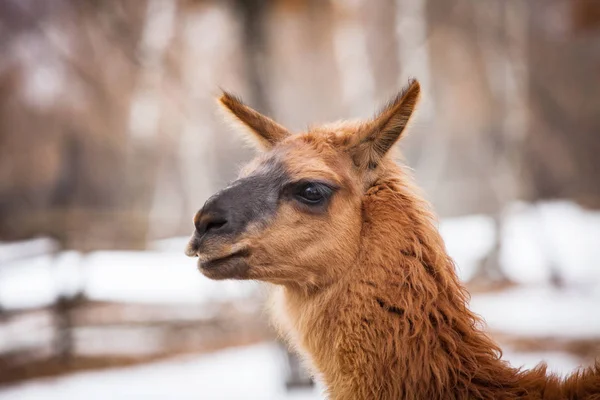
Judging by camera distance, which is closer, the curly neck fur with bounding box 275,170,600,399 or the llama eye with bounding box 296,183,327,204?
the curly neck fur with bounding box 275,170,600,399

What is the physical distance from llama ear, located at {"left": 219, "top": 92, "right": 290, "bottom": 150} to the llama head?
28 cm

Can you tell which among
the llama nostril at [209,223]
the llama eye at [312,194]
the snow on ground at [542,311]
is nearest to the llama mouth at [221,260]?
the llama nostril at [209,223]

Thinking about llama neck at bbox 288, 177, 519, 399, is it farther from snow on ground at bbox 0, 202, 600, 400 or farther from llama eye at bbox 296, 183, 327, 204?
snow on ground at bbox 0, 202, 600, 400

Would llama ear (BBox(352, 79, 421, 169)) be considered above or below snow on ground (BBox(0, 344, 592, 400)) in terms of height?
below

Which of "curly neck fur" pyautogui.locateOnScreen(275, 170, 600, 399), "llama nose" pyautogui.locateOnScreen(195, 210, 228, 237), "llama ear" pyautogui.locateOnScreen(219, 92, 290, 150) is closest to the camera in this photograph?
"curly neck fur" pyautogui.locateOnScreen(275, 170, 600, 399)

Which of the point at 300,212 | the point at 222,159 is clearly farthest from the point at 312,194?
the point at 222,159

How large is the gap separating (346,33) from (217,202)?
5933 mm

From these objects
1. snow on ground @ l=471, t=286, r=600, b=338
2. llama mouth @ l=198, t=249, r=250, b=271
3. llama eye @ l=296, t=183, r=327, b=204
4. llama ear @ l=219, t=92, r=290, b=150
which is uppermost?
snow on ground @ l=471, t=286, r=600, b=338

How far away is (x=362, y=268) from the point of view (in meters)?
2.18

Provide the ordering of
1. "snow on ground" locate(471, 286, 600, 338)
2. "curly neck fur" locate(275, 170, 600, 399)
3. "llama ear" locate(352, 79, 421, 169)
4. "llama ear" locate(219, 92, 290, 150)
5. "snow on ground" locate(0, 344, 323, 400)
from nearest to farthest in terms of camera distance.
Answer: "curly neck fur" locate(275, 170, 600, 399) < "llama ear" locate(352, 79, 421, 169) < "llama ear" locate(219, 92, 290, 150) < "snow on ground" locate(0, 344, 323, 400) < "snow on ground" locate(471, 286, 600, 338)

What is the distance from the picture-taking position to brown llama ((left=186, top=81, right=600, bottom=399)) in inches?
79.1

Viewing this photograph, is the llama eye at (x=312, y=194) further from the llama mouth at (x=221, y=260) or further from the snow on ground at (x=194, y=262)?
the snow on ground at (x=194, y=262)

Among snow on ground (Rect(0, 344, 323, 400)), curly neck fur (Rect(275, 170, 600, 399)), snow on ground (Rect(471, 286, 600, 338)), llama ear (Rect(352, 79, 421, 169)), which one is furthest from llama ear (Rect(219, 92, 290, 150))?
snow on ground (Rect(471, 286, 600, 338))

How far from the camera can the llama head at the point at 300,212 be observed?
214 centimetres
